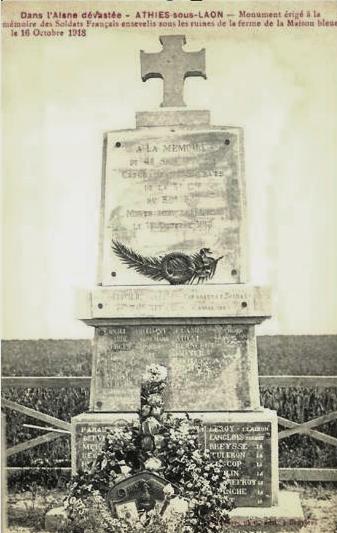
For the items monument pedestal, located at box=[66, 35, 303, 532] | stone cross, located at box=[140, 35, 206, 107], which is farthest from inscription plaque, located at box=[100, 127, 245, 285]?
stone cross, located at box=[140, 35, 206, 107]

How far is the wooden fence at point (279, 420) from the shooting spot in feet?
18.9

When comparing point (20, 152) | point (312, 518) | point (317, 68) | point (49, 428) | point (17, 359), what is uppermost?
point (317, 68)

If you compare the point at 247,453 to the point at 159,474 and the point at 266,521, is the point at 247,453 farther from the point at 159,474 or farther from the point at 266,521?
the point at 159,474

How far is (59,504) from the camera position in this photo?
5.55 meters

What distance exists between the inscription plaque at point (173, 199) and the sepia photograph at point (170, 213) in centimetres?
1

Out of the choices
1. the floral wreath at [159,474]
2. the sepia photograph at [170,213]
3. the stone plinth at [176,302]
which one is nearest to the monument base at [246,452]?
the sepia photograph at [170,213]

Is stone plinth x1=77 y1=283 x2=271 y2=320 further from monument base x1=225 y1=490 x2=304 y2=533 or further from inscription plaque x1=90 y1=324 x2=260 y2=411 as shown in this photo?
monument base x1=225 y1=490 x2=304 y2=533

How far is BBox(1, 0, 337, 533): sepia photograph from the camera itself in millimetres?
5457

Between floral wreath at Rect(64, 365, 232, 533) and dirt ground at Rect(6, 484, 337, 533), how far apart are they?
2.20 feet

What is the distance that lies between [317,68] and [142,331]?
7.52 feet

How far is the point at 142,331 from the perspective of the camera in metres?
5.50

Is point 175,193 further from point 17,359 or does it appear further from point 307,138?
point 17,359

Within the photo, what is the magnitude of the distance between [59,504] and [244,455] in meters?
1.38

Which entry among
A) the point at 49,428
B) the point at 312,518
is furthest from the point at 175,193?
the point at 312,518
